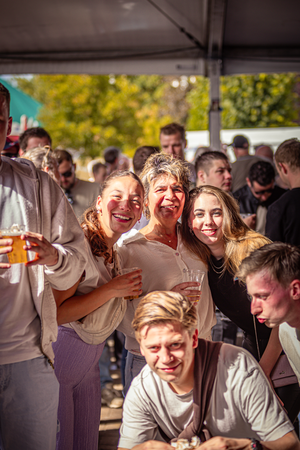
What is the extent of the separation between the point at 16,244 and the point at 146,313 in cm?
59

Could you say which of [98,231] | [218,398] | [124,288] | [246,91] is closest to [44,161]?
[98,231]

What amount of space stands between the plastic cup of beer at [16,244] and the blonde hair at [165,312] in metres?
0.53

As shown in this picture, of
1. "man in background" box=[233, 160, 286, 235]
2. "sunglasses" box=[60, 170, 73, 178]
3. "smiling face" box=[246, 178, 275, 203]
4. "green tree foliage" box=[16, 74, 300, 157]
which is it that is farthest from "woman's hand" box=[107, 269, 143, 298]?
"green tree foliage" box=[16, 74, 300, 157]

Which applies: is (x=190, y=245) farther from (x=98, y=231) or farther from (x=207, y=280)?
(x=98, y=231)

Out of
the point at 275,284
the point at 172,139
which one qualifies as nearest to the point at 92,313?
the point at 275,284

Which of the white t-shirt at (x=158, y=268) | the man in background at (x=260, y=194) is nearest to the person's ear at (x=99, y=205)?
the white t-shirt at (x=158, y=268)

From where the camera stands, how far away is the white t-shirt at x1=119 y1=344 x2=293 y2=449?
174 centimetres

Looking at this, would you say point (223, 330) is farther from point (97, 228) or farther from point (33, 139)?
point (33, 139)

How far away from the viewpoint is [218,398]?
1777 mm

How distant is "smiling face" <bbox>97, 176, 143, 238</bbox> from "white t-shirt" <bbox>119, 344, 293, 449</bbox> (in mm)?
810

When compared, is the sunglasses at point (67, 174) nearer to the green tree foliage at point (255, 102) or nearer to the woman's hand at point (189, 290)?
the woman's hand at point (189, 290)

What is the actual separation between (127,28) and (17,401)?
4521 millimetres

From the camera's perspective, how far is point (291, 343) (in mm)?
2162

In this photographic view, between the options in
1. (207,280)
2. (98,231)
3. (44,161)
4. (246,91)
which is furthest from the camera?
(246,91)
